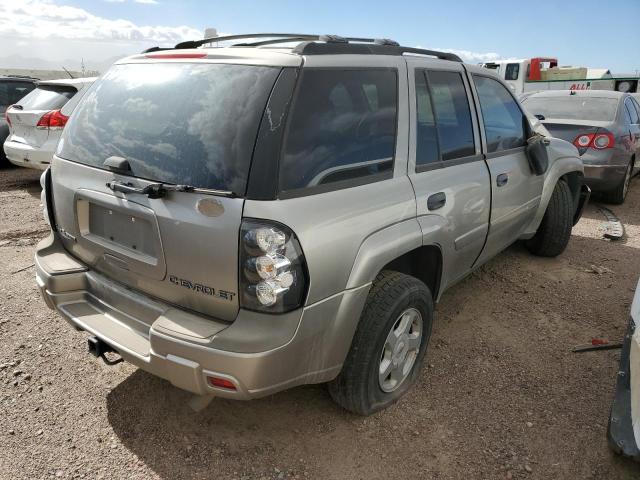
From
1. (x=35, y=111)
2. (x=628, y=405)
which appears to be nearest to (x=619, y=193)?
(x=628, y=405)

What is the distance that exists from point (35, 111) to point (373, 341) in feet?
Result: 21.4

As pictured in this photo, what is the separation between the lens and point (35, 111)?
22.4ft

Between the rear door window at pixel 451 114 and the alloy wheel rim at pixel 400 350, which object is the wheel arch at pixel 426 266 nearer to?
the alloy wheel rim at pixel 400 350

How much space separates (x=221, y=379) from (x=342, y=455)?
82cm

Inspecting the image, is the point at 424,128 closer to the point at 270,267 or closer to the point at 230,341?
the point at 270,267

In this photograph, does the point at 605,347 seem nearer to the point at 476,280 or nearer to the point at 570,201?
the point at 476,280

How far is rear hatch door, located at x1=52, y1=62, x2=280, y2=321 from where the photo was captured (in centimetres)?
195

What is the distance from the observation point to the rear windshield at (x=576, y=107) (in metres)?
7.10

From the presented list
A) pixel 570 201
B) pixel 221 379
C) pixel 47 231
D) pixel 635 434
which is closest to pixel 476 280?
pixel 570 201

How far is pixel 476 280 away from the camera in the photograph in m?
4.40

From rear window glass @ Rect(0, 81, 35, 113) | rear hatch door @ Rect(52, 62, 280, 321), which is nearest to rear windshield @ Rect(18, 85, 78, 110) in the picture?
rear window glass @ Rect(0, 81, 35, 113)

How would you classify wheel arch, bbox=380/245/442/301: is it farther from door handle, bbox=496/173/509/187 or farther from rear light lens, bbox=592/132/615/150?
rear light lens, bbox=592/132/615/150

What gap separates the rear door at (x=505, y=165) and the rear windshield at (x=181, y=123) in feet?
6.23

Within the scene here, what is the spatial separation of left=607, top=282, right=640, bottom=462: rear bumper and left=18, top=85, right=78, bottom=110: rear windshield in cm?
718
